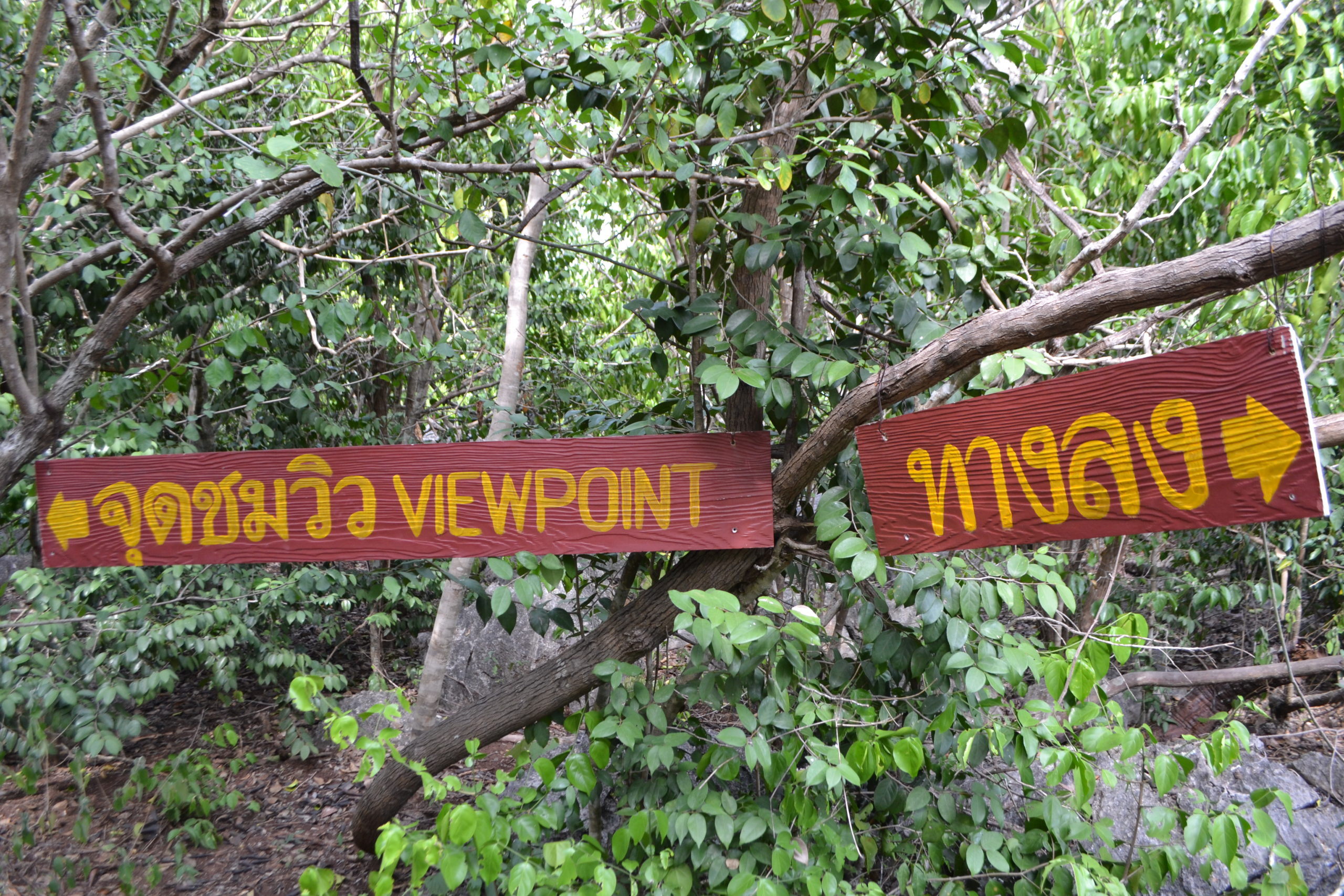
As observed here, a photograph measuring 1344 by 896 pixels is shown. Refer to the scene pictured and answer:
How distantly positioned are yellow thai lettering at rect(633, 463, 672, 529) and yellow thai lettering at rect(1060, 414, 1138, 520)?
0.85m

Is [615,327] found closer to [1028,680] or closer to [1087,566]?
[1087,566]

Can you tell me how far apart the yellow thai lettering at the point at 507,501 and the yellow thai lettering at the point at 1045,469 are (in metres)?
1.06

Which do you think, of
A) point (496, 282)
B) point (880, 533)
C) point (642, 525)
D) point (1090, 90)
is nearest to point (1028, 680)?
point (880, 533)

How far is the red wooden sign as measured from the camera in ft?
6.24

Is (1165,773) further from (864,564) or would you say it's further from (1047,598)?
(864,564)

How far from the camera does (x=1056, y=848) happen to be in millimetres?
1973

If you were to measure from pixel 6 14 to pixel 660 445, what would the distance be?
96.5 inches

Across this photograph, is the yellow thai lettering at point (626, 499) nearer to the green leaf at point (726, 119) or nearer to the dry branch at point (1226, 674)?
the green leaf at point (726, 119)

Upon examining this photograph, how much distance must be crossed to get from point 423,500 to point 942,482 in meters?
1.15

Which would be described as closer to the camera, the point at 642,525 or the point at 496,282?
the point at 642,525

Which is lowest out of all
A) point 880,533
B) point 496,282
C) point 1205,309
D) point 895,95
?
point 880,533

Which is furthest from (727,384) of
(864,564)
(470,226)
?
(470,226)

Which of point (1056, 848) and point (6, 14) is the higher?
point (6, 14)

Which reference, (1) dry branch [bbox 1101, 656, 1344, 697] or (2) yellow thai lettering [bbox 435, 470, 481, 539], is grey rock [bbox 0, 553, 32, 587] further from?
(1) dry branch [bbox 1101, 656, 1344, 697]
